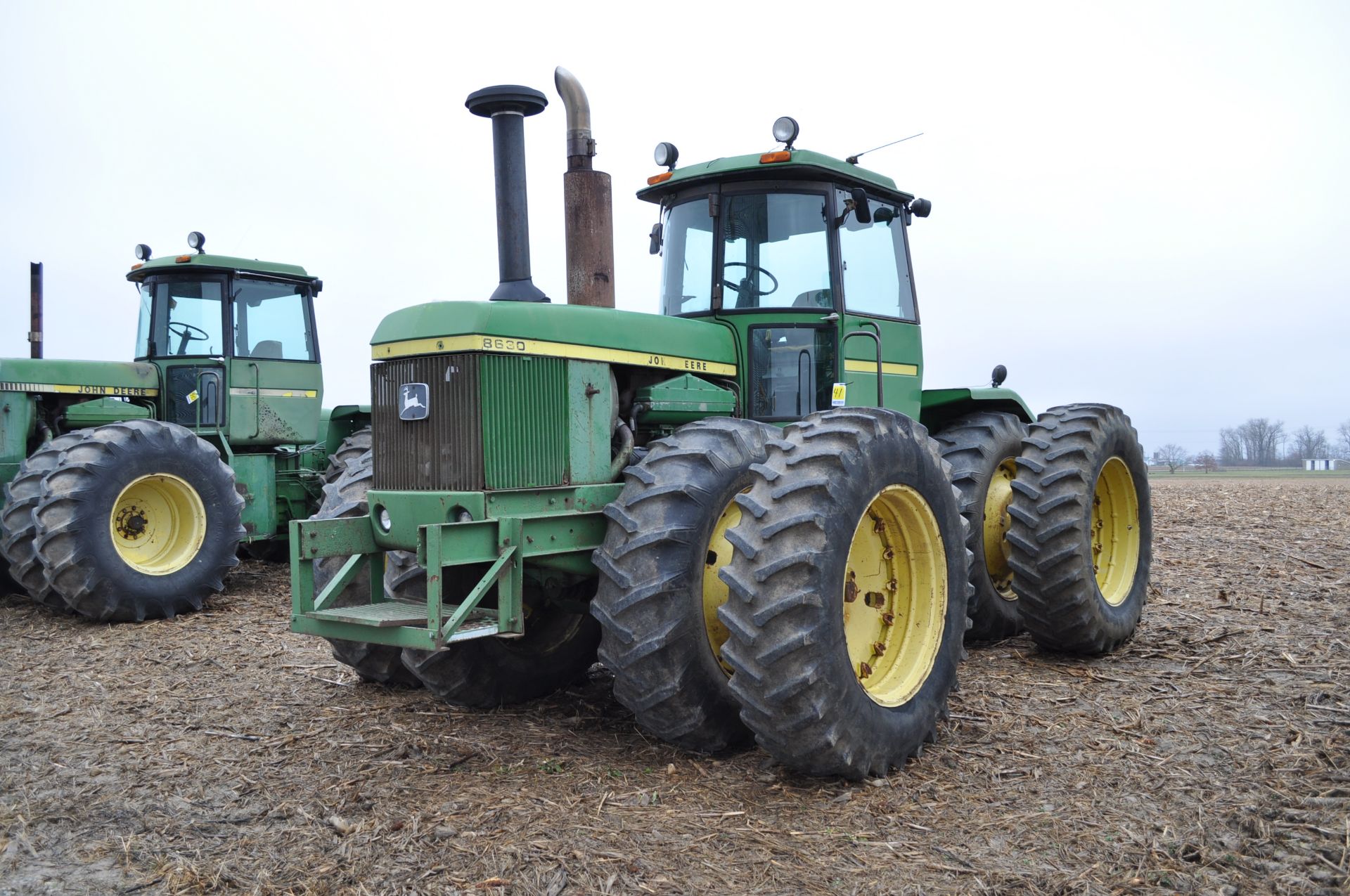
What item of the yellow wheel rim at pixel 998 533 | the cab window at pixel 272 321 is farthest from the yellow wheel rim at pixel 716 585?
the cab window at pixel 272 321

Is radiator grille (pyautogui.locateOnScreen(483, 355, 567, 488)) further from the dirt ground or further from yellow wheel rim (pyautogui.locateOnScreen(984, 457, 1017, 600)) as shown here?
yellow wheel rim (pyautogui.locateOnScreen(984, 457, 1017, 600))

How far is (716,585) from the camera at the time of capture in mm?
4668

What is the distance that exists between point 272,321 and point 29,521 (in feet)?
11.1

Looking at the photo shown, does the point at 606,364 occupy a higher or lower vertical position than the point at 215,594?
higher

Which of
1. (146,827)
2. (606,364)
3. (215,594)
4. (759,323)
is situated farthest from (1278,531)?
(146,827)

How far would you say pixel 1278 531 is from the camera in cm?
1253

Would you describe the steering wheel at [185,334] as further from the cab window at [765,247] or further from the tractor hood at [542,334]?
the cab window at [765,247]

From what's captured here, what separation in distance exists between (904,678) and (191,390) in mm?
8359

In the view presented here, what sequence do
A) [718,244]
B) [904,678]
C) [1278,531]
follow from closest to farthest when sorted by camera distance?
1. [904,678]
2. [718,244]
3. [1278,531]

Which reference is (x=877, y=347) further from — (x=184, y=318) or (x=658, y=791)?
(x=184, y=318)

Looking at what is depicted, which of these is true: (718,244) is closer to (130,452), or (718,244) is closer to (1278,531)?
(130,452)

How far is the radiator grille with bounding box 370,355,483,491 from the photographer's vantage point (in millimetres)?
4719

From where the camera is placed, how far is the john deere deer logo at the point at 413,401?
4863 millimetres

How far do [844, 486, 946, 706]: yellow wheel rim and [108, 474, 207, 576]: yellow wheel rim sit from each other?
6.46 m
